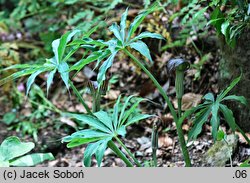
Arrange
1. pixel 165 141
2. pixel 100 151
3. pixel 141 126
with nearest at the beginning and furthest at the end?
1. pixel 100 151
2. pixel 165 141
3. pixel 141 126

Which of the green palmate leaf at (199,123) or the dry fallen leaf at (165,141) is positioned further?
the dry fallen leaf at (165,141)

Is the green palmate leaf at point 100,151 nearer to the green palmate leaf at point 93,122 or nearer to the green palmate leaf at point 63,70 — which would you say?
the green palmate leaf at point 93,122

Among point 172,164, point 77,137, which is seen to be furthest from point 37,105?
point 77,137

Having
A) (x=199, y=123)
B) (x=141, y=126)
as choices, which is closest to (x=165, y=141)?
(x=141, y=126)

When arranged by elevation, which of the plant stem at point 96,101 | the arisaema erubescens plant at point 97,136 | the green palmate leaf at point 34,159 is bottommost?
the green palmate leaf at point 34,159

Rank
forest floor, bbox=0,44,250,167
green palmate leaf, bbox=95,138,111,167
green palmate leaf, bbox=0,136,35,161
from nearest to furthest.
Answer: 1. green palmate leaf, bbox=95,138,111,167
2. green palmate leaf, bbox=0,136,35,161
3. forest floor, bbox=0,44,250,167

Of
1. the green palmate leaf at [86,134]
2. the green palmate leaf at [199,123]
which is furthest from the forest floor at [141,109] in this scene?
the green palmate leaf at [86,134]

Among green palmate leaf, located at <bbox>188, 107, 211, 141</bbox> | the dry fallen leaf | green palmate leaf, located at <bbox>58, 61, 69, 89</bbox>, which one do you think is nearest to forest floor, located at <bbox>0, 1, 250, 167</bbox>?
the dry fallen leaf

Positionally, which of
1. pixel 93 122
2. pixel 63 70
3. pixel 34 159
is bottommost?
pixel 34 159

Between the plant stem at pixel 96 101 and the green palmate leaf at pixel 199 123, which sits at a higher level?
the plant stem at pixel 96 101

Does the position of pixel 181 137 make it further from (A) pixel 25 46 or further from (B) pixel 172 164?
(A) pixel 25 46

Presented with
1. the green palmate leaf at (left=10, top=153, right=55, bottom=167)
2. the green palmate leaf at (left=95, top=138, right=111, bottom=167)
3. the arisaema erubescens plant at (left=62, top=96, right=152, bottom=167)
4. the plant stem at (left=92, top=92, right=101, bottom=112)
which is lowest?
the green palmate leaf at (left=10, top=153, right=55, bottom=167)

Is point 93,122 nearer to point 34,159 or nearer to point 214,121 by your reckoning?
point 34,159

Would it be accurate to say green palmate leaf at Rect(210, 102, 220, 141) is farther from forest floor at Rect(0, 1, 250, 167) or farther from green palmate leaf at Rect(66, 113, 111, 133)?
forest floor at Rect(0, 1, 250, 167)
